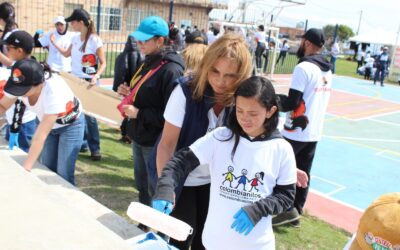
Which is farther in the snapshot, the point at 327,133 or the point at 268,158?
the point at 327,133

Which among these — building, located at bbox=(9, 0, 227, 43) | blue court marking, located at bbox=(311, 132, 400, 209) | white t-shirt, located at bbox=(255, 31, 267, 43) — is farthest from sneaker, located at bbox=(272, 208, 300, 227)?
building, located at bbox=(9, 0, 227, 43)

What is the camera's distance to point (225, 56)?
2445 mm

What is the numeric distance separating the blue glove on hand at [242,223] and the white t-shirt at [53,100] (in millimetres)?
2055

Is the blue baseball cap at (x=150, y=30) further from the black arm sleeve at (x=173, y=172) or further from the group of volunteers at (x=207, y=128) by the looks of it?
the black arm sleeve at (x=173, y=172)

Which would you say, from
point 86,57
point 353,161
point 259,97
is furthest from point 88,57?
point 353,161

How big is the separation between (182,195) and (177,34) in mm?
5662

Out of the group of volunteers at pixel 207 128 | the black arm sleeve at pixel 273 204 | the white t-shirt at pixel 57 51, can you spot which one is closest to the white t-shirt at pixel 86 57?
the white t-shirt at pixel 57 51

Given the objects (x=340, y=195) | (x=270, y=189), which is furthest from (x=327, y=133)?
(x=270, y=189)

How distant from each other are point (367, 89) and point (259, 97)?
801 inches

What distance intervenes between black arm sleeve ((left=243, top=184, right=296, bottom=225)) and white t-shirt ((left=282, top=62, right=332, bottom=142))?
2.19m

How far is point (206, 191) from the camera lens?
284 centimetres

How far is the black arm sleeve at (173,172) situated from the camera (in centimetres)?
213

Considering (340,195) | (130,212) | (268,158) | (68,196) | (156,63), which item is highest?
(156,63)

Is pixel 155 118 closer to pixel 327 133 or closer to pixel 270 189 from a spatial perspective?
pixel 270 189
